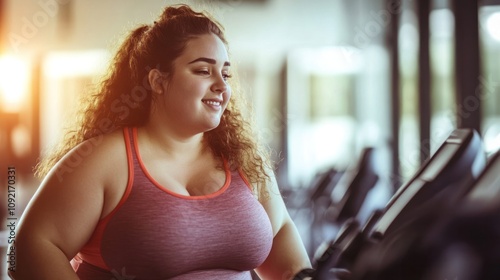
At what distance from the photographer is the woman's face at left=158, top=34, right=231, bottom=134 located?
2.76 ft

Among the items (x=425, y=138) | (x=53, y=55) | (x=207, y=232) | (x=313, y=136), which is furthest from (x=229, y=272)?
(x=313, y=136)

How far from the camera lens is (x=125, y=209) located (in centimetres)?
82

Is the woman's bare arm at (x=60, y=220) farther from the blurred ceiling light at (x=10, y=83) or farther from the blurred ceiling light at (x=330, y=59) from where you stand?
the blurred ceiling light at (x=330, y=59)

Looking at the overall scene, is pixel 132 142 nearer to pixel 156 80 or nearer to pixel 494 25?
pixel 156 80

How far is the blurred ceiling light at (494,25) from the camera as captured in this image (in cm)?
278

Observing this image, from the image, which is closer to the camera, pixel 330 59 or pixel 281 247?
pixel 281 247

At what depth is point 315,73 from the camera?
6398 millimetres

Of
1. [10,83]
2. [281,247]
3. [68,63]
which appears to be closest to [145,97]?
[281,247]

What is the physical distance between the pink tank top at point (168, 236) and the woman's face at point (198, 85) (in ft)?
0.26

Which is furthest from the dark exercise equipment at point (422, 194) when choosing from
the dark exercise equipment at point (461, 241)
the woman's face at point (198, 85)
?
the woman's face at point (198, 85)

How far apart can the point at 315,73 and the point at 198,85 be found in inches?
222

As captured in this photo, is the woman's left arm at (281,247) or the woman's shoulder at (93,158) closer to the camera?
the woman's shoulder at (93,158)

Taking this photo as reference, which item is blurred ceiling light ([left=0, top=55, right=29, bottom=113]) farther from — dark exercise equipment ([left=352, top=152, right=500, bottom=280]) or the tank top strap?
dark exercise equipment ([left=352, top=152, right=500, bottom=280])

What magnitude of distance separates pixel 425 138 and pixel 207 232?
2951 mm
